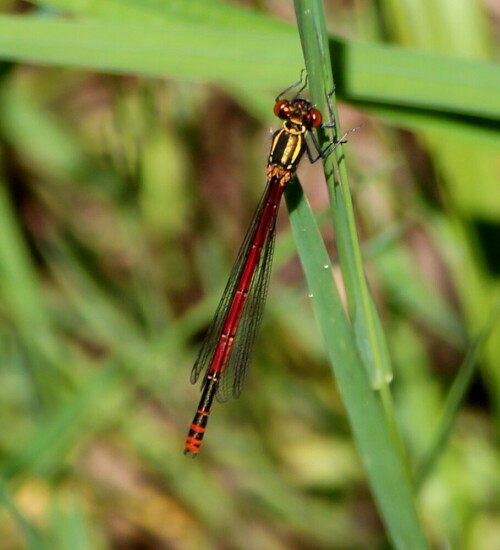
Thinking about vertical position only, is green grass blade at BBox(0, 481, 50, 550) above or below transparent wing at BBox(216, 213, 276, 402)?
below

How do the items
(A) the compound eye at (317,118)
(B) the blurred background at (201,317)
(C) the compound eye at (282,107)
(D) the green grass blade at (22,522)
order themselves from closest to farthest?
(A) the compound eye at (317,118), (D) the green grass blade at (22,522), (C) the compound eye at (282,107), (B) the blurred background at (201,317)

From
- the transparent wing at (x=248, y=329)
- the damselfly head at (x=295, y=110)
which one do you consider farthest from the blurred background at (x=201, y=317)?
the damselfly head at (x=295, y=110)

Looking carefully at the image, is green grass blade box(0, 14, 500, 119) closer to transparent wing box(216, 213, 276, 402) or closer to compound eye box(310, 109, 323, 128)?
compound eye box(310, 109, 323, 128)

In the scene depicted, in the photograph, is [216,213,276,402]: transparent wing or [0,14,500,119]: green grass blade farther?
[216,213,276,402]: transparent wing

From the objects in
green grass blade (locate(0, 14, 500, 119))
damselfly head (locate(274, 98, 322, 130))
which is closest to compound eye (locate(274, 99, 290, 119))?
damselfly head (locate(274, 98, 322, 130))

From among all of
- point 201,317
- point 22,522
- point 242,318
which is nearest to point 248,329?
point 242,318

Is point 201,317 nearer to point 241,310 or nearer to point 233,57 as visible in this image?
point 241,310

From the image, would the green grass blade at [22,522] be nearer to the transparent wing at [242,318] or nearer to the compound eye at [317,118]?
the transparent wing at [242,318]
